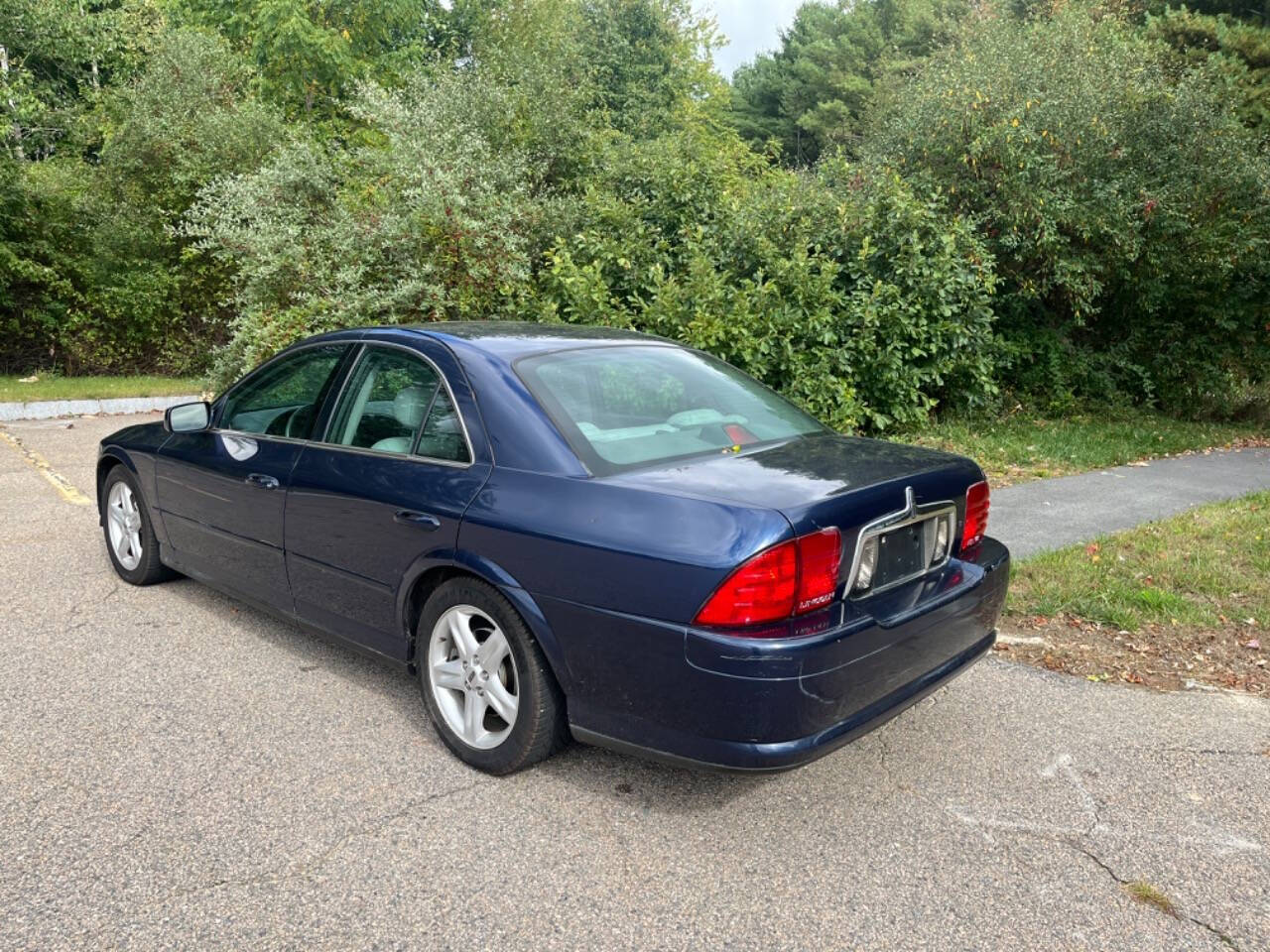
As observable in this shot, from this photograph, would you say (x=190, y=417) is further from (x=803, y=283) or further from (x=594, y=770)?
(x=803, y=283)

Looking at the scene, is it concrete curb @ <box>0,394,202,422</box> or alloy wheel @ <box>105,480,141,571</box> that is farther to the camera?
concrete curb @ <box>0,394,202,422</box>

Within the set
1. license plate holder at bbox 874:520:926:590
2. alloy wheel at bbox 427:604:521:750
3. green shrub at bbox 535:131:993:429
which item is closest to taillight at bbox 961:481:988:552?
license plate holder at bbox 874:520:926:590

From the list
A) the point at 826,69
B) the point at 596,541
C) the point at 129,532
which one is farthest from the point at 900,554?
the point at 826,69

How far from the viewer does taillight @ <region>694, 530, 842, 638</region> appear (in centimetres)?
275

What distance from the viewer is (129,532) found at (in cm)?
549

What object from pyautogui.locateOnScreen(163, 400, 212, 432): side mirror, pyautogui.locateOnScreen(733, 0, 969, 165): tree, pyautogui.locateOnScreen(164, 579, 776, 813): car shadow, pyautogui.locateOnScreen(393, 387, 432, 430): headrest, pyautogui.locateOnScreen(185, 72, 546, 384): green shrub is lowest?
pyautogui.locateOnScreen(164, 579, 776, 813): car shadow

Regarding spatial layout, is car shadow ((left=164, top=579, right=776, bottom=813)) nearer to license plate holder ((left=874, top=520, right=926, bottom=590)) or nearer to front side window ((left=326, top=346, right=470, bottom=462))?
license plate holder ((left=874, top=520, right=926, bottom=590))

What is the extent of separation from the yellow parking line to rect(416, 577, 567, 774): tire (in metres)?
5.43

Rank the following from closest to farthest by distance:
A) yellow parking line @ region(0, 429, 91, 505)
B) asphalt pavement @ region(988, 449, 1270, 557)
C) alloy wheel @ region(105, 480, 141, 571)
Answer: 1. alloy wheel @ region(105, 480, 141, 571)
2. asphalt pavement @ region(988, 449, 1270, 557)
3. yellow parking line @ region(0, 429, 91, 505)

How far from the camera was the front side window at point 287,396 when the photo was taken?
13.9 ft

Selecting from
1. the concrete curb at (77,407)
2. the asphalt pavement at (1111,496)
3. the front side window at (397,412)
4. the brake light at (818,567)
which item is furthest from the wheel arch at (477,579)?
the concrete curb at (77,407)

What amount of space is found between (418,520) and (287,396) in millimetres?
1323

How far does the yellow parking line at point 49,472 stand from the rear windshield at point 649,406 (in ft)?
18.3

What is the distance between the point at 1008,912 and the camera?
2.65 metres
